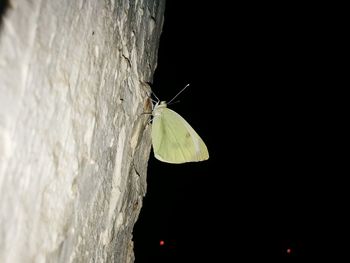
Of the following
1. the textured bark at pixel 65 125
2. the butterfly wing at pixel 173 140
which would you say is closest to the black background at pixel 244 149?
the butterfly wing at pixel 173 140

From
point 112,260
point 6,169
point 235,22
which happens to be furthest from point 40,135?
point 235,22

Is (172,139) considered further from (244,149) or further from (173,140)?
(244,149)

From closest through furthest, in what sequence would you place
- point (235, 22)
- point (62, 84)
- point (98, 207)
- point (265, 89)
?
point (62, 84)
point (98, 207)
point (235, 22)
point (265, 89)

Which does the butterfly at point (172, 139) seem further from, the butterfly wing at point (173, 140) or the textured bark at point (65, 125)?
the textured bark at point (65, 125)

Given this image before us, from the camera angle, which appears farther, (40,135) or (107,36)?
(107,36)

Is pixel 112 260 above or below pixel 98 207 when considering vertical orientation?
below

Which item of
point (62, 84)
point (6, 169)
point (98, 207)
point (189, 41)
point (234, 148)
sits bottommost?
point (234, 148)

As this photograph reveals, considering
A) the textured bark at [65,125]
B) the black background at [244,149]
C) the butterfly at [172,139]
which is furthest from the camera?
the black background at [244,149]

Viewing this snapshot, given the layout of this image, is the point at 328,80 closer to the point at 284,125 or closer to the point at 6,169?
the point at 284,125
